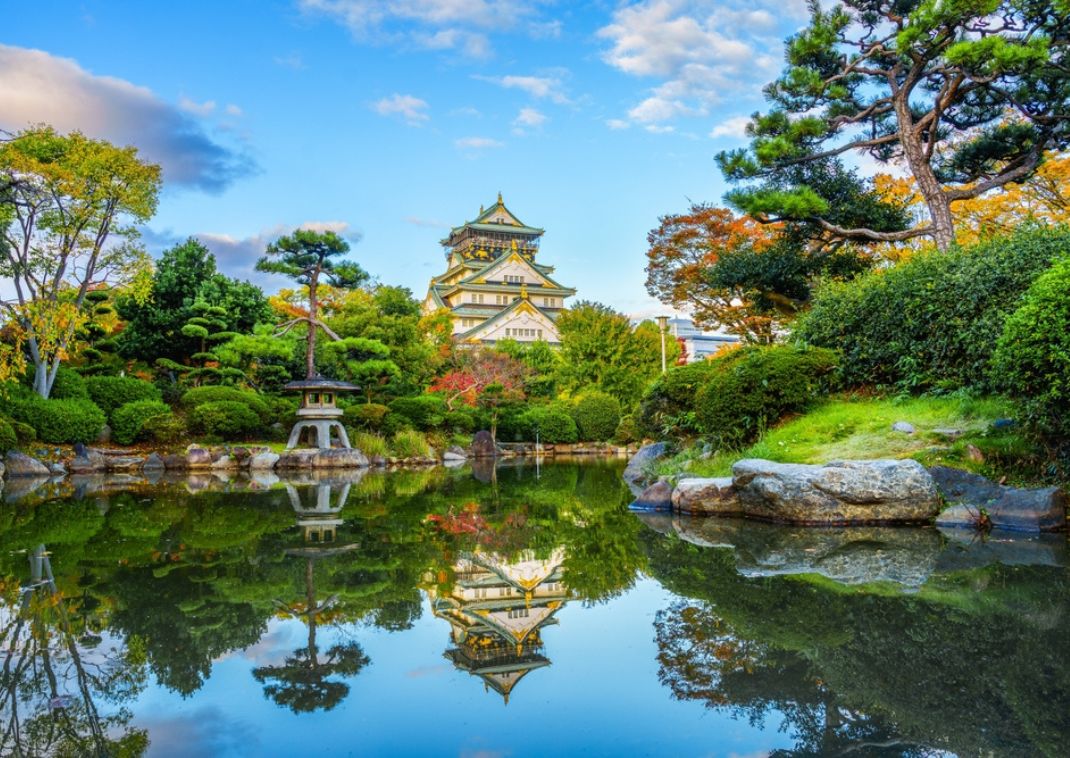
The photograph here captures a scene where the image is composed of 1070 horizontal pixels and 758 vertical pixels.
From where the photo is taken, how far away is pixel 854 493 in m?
5.82

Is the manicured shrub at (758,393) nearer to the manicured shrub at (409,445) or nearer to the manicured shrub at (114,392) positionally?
the manicured shrub at (409,445)

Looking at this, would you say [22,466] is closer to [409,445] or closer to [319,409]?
[319,409]

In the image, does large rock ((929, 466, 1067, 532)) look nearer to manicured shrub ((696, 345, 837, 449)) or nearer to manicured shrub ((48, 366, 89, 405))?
manicured shrub ((696, 345, 837, 449))

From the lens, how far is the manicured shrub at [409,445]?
1827cm

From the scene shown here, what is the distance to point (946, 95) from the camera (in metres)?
11.8

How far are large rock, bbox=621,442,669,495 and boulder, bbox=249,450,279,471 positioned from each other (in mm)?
8135

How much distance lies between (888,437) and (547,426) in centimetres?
1718

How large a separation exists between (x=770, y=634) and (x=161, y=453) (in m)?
15.6

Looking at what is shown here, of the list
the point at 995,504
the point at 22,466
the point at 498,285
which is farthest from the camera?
the point at 498,285

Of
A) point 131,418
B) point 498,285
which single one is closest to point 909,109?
point 131,418

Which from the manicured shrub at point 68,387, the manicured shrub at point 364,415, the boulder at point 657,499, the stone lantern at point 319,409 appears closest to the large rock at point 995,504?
the boulder at point 657,499

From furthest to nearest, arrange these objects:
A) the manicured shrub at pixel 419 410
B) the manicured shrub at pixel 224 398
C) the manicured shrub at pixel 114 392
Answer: the manicured shrub at pixel 419 410, the manicured shrub at pixel 224 398, the manicured shrub at pixel 114 392

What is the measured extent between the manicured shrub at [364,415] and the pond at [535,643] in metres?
12.5

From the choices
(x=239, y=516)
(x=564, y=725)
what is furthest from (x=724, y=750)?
(x=239, y=516)
